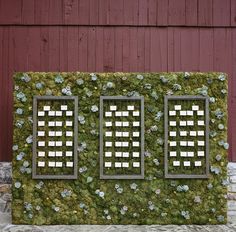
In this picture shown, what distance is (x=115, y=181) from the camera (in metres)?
3.92

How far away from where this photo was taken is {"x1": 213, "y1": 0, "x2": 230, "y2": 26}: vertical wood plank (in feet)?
15.1

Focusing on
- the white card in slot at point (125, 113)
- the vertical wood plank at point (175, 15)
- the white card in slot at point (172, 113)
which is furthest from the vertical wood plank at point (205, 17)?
the white card in slot at point (125, 113)

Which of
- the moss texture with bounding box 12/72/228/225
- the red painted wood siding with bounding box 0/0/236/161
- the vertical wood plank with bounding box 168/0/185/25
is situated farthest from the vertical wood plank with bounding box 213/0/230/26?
the moss texture with bounding box 12/72/228/225

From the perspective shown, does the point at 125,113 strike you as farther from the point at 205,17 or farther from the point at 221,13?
the point at 221,13

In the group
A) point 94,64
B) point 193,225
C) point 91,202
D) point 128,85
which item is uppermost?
point 94,64

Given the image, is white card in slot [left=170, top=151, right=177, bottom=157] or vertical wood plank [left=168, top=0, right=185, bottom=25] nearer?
white card in slot [left=170, top=151, right=177, bottom=157]

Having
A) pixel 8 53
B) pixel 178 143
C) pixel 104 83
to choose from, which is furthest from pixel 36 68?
pixel 178 143

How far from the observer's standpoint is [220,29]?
464 centimetres

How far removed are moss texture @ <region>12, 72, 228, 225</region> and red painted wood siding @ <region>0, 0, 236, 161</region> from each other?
0.70 m

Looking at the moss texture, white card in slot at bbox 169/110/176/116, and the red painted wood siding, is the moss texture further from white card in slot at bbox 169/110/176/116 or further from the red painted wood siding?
the red painted wood siding

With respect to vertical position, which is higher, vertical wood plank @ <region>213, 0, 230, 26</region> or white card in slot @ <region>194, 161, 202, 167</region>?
vertical wood plank @ <region>213, 0, 230, 26</region>

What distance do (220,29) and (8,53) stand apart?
2.67 m

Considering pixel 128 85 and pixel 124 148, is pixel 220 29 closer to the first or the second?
pixel 128 85

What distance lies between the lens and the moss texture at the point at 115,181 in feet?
12.8
